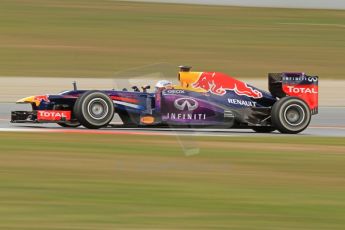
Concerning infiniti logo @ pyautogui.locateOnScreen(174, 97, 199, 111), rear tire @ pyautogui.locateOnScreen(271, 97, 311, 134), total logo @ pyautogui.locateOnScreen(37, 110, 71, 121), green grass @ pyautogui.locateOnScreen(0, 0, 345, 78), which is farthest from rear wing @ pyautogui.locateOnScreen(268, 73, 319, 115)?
green grass @ pyautogui.locateOnScreen(0, 0, 345, 78)

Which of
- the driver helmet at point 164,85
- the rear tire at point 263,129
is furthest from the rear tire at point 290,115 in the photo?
the driver helmet at point 164,85

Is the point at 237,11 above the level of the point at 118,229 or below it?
above

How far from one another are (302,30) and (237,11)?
2.62 m

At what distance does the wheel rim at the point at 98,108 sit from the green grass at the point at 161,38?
852 cm

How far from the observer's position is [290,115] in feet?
48.6

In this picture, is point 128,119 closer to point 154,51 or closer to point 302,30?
point 154,51

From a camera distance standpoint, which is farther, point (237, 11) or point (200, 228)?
point (237, 11)

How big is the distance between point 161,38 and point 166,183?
19119 millimetres

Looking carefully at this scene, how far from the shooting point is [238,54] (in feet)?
87.9

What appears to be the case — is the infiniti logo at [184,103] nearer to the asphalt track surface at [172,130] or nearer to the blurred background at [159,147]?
the asphalt track surface at [172,130]

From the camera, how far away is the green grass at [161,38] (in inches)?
978

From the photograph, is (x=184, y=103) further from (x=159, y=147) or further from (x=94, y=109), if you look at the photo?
(x=159, y=147)

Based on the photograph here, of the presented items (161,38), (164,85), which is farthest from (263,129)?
(161,38)

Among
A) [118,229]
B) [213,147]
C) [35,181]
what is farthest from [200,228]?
[213,147]
